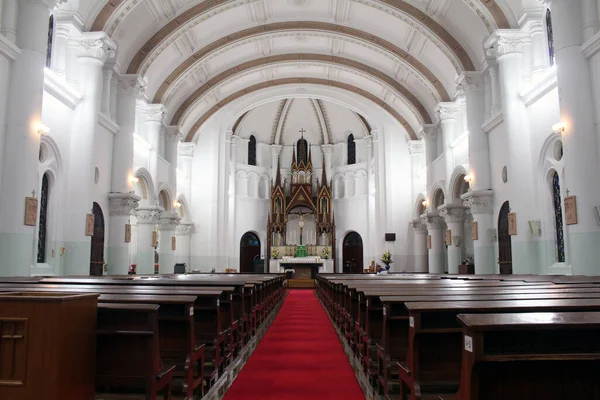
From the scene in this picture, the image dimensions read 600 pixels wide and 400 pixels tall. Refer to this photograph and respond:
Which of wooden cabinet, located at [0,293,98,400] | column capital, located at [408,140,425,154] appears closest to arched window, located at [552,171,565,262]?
wooden cabinet, located at [0,293,98,400]

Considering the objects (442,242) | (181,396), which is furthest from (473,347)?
(442,242)

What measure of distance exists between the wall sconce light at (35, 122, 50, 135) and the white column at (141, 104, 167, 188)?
7.71m

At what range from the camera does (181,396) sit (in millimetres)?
4227

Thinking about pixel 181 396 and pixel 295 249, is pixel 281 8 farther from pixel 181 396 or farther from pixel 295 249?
pixel 181 396

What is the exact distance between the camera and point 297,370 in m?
5.71

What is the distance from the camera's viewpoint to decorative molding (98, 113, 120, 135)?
15.6 metres

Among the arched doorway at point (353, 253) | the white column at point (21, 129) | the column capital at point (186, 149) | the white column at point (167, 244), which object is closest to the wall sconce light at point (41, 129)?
the white column at point (21, 129)

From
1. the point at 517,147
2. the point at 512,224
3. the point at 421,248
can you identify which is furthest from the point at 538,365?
the point at 421,248

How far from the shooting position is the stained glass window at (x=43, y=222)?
1323 cm

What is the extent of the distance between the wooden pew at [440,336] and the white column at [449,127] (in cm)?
1730

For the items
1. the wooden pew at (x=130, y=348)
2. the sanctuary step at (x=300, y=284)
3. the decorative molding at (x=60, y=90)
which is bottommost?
the sanctuary step at (x=300, y=284)

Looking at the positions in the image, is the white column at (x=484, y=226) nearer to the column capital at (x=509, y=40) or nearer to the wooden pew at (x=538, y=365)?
the column capital at (x=509, y=40)

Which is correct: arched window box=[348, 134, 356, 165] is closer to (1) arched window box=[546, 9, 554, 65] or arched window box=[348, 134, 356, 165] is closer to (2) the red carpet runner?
(1) arched window box=[546, 9, 554, 65]

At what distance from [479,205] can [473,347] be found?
14613mm
